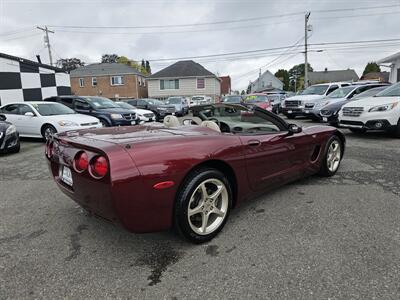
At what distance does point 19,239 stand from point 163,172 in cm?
165

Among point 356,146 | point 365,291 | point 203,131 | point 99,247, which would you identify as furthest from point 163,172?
point 356,146

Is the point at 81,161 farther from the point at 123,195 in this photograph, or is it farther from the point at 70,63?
the point at 70,63

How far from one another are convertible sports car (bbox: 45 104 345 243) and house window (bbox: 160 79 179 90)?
3293cm

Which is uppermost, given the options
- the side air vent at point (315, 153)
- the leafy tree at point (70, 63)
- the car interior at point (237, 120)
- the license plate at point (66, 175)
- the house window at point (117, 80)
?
the leafy tree at point (70, 63)

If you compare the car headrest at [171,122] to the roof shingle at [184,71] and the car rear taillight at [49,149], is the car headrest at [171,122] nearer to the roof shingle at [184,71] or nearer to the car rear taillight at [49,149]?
the car rear taillight at [49,149]

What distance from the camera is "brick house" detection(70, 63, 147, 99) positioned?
3389 centimetres

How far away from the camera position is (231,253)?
7.56 feet

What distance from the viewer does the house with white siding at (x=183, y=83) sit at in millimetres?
34750

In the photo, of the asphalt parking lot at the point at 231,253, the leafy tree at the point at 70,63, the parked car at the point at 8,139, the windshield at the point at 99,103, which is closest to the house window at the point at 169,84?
the windshield at the point at 99,103

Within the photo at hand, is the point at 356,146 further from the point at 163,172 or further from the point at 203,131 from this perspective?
the point at 163,172

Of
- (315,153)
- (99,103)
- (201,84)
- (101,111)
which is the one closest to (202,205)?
(315,153)

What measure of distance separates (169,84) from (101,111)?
2613cm

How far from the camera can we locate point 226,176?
2660mm

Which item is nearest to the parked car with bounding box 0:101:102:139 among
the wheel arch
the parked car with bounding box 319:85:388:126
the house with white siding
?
the wheel arch
